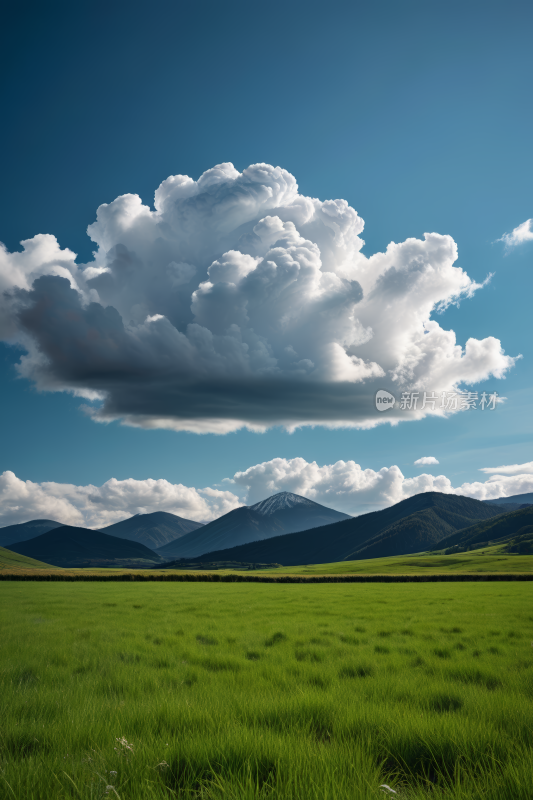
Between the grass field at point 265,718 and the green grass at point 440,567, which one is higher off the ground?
the grass field at point 265,718

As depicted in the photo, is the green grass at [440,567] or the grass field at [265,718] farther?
the green grass at [440,567]

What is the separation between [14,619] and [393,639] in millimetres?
14673

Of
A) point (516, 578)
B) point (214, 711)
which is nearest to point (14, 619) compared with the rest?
point (214, 711)

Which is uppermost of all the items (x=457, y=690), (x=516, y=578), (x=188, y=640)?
(x=457, y=690)

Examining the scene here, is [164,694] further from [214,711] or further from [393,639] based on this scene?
[393,639]

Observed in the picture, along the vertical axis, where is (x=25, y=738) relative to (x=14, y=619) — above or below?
above

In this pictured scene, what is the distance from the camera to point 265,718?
16.4ft

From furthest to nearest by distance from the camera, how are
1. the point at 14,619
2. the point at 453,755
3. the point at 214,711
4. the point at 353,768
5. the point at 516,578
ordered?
1. the point at 516,578
2. the point at 14,619
3. the point at 214,711
4. the point at 453,755
5. the point at 353,768

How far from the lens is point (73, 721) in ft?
15.7

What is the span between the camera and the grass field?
10.8ft

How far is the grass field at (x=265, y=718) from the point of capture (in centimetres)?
329

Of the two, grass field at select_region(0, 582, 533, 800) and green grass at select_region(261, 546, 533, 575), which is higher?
grass field at select_region(0, 582, 533, 800)

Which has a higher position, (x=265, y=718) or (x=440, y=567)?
(x=265, y=718)

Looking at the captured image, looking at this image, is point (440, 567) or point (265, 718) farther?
point (440, 567)
